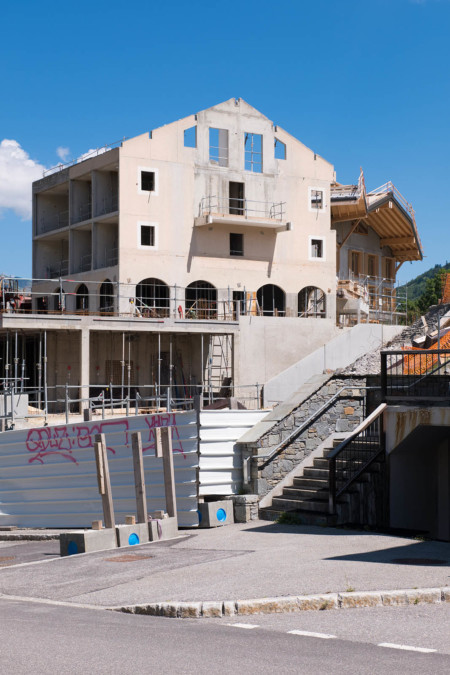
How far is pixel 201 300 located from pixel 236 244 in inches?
204

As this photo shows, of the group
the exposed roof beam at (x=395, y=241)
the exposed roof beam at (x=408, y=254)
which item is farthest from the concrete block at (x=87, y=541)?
the exposed roof beam at (x=408, y=254)

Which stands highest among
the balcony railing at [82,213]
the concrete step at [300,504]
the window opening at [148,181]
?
the window opening at [148,181]

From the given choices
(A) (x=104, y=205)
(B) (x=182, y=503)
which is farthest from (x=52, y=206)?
(B) (x=182, y=503)

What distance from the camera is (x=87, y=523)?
71.3ft

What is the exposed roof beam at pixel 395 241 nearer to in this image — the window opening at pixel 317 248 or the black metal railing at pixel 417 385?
the window opening at pixel 317 248

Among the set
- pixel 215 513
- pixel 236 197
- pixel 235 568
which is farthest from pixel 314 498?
pixel 236 197

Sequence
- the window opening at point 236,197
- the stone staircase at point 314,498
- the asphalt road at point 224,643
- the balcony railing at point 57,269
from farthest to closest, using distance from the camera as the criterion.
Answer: the balcony railing at point 57,269 < the window opening at point 236,197 < the stone staircase at point 314,498 < the asphalt road at point 224,643

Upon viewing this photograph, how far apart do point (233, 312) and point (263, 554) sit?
1138 inches

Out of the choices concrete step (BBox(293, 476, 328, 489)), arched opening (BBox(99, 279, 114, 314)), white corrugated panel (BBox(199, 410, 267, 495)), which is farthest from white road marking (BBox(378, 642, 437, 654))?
arched opening (BBox(99, 279, 114, 314))

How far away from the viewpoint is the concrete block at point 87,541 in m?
14.9

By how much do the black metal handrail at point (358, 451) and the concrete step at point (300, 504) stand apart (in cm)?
35

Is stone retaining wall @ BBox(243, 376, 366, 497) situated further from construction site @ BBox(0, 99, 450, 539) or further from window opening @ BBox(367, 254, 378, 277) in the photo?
window opening @ BBox(367, 254, 378, 277)

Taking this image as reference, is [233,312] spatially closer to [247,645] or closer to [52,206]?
[52,206]

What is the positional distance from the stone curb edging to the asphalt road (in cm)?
17
